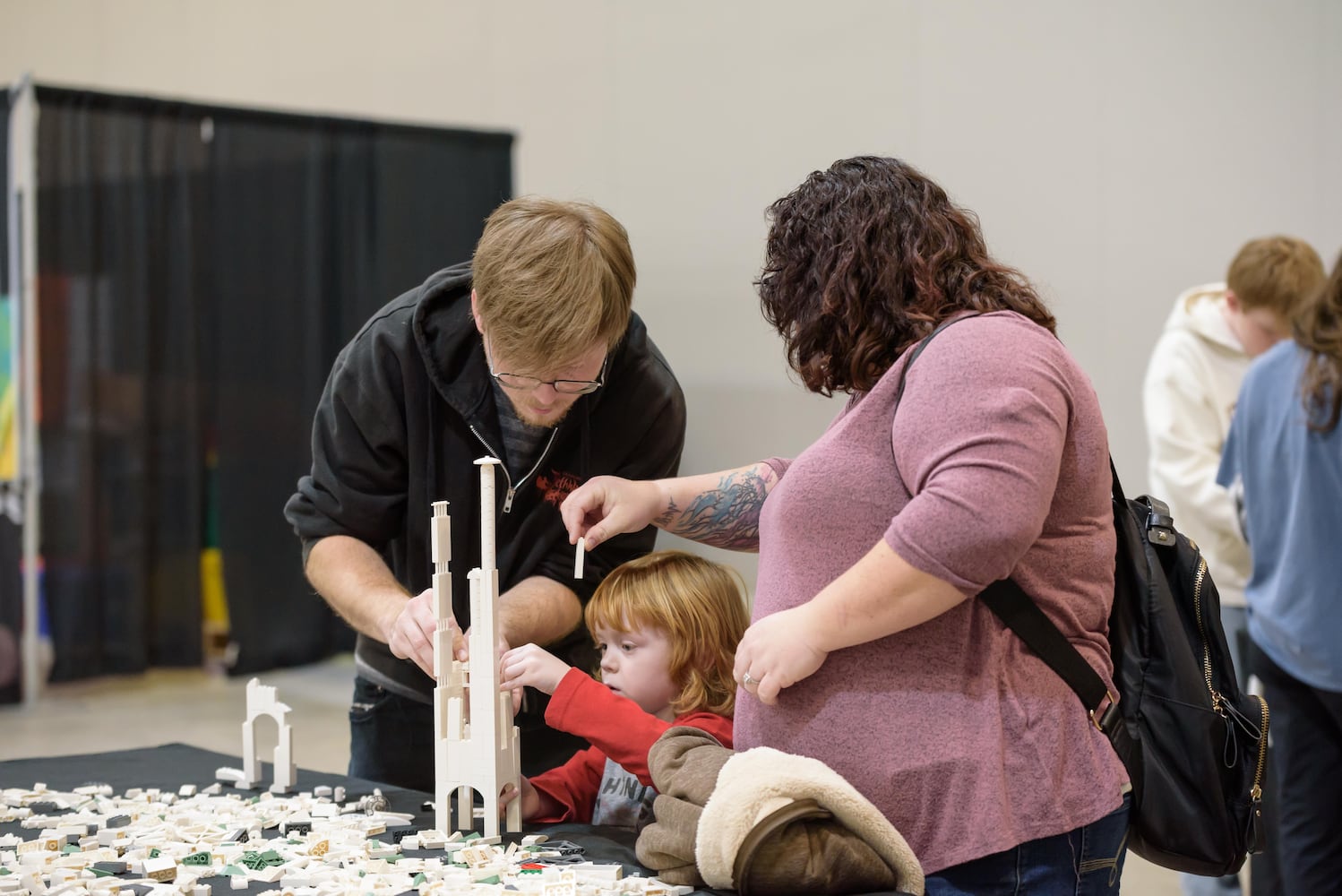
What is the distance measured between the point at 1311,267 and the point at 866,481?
2067mm

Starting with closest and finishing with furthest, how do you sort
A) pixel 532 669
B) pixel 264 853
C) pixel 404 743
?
1. pixel 264 853
2. pixel 532 669
3. pixel 404 743

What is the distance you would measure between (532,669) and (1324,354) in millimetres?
1398

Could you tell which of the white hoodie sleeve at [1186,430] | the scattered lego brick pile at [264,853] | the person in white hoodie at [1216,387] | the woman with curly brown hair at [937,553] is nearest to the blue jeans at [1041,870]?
the woman with curly brown hair at [937,553]

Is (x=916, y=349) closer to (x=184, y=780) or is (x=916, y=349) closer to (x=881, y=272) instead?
(x=881, y=272)

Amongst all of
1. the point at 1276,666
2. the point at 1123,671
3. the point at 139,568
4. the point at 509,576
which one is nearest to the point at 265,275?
the point at 139,568

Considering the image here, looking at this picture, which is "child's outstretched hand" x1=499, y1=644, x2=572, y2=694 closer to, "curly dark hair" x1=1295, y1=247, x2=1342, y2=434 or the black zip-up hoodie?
the black zip-up hoodie

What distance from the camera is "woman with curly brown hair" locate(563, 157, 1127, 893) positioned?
1150 millimetres

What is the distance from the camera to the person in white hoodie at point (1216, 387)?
2.83 metres

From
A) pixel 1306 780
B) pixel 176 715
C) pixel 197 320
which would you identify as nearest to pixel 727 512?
pixel 1306 780

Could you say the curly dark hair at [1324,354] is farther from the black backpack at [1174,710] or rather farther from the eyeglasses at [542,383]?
the eyeglasses at [542,383]

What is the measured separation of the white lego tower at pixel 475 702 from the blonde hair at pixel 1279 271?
2110mm

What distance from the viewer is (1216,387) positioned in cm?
300

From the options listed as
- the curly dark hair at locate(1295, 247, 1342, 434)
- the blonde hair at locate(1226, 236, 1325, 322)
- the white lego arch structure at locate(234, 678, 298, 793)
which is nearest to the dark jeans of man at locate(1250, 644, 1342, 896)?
the curly dark hair at locate(1295, 247, 1342, 434)

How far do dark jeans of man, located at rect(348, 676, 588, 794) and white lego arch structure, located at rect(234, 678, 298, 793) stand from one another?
0.23m
